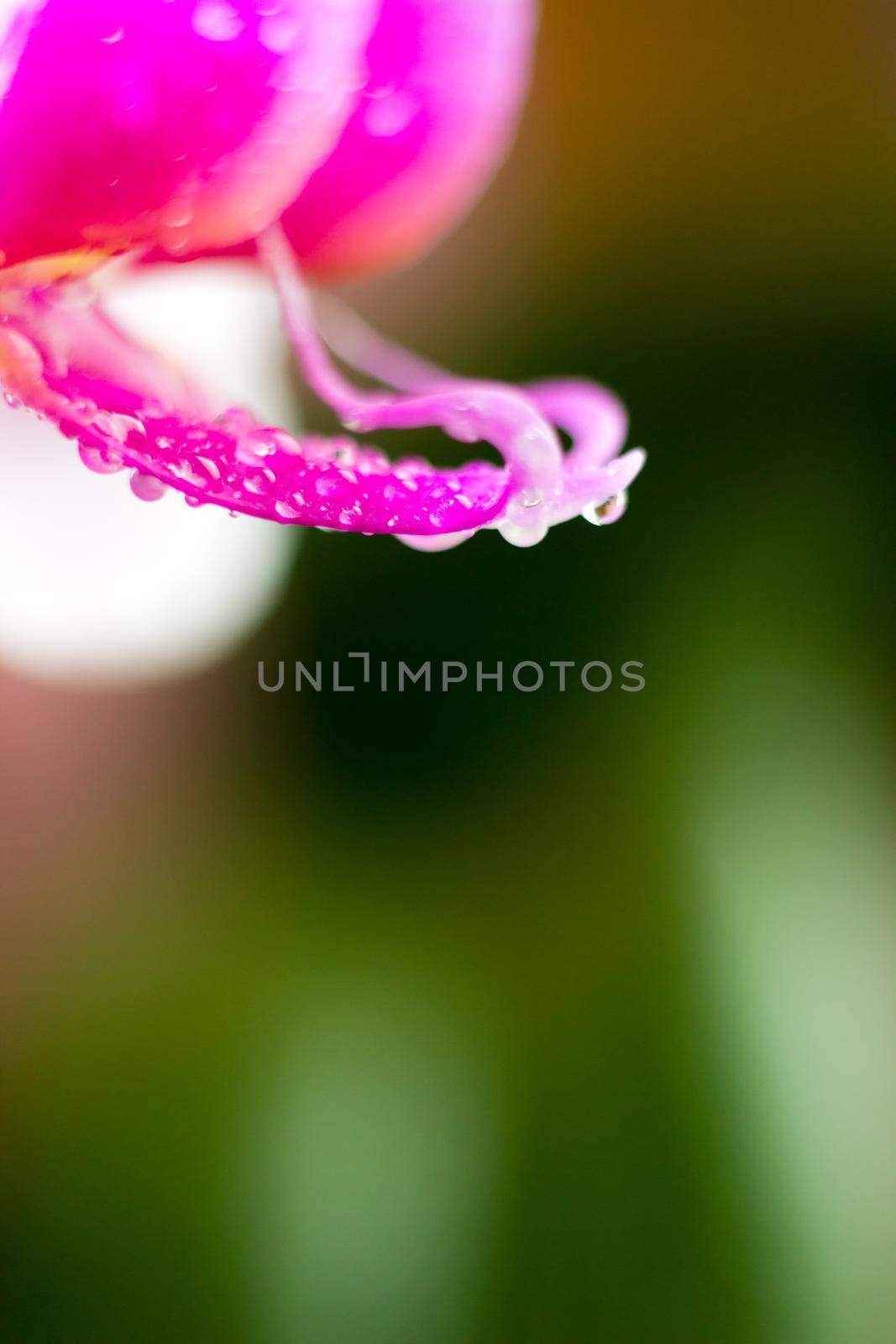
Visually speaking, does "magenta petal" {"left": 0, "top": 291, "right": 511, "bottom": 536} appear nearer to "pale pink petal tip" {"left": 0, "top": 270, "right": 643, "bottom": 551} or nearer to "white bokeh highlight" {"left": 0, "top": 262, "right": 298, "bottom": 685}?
"pale pink petal tip" {"left": 0, "top": 270, "right": 643, "bottom": 551}

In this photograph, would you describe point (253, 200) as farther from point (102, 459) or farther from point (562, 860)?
point (562, 860)

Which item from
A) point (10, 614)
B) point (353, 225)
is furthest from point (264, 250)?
point (10, 614)

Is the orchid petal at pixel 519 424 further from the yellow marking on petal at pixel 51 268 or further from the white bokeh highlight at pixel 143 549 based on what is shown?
the white bokeh highlight at pixel 143 549

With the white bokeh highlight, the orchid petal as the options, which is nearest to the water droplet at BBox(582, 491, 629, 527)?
the orchid petal

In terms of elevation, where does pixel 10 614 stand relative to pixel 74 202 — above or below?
above

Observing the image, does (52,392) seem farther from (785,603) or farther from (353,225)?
(785,603)
